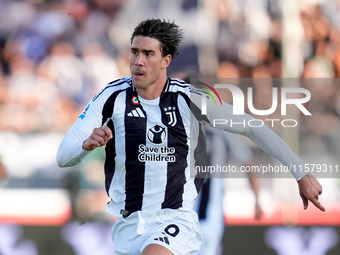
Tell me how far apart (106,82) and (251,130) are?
178cm

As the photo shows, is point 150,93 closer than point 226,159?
Yes

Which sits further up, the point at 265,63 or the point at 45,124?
the point at 265,63

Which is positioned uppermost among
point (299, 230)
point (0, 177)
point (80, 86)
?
point (80, 86)

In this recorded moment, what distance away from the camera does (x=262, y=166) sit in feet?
16.3

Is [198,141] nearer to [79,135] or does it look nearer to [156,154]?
[156,154]

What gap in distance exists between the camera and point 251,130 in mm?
3561

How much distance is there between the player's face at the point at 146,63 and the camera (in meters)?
3.47

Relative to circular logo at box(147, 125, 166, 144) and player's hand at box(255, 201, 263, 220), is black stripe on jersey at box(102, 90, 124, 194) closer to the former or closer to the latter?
circular logo at box(147, 125, 166, 144)

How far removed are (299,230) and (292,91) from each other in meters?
1.14

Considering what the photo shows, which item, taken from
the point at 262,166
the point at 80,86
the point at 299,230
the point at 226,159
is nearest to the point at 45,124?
the point at 80,86

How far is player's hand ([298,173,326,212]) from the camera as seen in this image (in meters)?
3.34

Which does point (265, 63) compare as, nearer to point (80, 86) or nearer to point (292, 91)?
point (292, 91)

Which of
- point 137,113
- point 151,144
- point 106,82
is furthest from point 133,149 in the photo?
point 106,82

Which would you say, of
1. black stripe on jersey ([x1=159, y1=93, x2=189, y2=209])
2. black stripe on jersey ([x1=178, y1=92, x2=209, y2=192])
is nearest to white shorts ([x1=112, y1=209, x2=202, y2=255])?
black stripe on jersey ([x1=159, y1=93, x2=189, y2=209])
